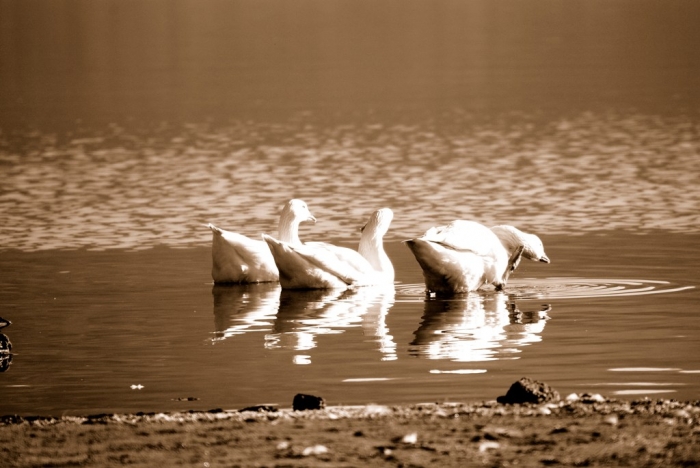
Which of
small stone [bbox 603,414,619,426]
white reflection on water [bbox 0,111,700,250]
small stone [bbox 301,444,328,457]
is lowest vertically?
white reflection on water [bbox 0,111,700,250]

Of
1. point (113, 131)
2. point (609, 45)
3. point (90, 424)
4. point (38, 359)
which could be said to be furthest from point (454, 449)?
point (609, 45)

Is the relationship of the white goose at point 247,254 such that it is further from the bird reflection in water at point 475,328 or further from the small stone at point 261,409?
the small stone at point 261,409

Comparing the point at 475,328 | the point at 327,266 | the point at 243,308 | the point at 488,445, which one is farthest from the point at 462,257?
the point at 488,445

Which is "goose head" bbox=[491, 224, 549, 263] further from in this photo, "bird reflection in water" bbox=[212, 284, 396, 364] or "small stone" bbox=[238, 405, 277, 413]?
"small stone" bbox=[238, 405, 277, 413]

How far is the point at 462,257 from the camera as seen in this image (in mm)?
18469

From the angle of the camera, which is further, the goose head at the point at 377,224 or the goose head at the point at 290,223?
the goose head at the point at 290,223

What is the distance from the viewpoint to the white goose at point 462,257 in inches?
718

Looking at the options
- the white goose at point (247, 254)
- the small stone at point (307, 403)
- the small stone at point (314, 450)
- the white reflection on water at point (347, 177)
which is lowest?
the white reflection on water at point (347, 177)

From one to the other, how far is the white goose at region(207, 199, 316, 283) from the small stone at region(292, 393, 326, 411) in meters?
8.49

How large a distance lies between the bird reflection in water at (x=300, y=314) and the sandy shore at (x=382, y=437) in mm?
3533

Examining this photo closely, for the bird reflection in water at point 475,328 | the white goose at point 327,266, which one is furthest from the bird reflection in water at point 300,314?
the bird reflection in water at point 475,328

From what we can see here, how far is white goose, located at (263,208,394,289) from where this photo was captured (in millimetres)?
19188

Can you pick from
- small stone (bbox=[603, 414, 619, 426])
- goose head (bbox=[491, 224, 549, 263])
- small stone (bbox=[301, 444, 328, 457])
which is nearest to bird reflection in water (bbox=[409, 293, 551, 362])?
goose head (bbox=[491, 224, 549, 263])

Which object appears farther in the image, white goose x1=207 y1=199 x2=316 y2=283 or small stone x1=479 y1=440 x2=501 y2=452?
white goose x1=207 y1=199 x2=316 y2=283
